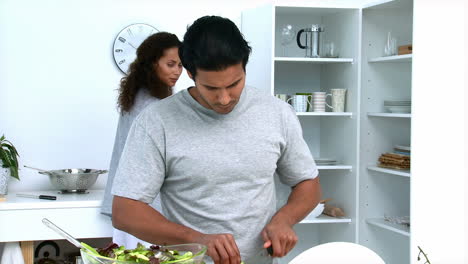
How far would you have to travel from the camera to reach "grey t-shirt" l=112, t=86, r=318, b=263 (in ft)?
4.82

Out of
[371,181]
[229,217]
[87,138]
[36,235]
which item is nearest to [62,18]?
[87,138]

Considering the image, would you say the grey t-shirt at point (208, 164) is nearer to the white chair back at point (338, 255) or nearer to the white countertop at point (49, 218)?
the white chair back at point (338, 255)

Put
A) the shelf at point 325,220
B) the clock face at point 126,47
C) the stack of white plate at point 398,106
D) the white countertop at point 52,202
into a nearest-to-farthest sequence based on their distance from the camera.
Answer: the white countertop at point 52,202
the stack of white plate at point 398,106
the shelf at point 325,220
the clock face at point 126,47

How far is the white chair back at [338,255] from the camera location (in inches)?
64.3

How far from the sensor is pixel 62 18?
13.0 ft

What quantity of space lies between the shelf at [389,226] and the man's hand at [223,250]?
7.79ft

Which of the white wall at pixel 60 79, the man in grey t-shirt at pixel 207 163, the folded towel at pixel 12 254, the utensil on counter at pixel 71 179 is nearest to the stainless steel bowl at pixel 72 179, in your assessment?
the utensil on counter at pixel 71 179

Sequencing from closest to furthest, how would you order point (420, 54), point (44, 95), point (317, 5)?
1. point (420, 54)
2. point (44, 95)
3. point (317, 5)

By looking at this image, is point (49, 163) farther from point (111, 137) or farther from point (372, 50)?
point (372, 50)

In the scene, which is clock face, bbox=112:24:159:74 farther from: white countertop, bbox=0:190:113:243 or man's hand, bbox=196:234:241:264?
man's hand, bbox=196:234:241:264

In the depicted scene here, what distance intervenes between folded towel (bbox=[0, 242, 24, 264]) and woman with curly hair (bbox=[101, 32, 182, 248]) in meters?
0.69

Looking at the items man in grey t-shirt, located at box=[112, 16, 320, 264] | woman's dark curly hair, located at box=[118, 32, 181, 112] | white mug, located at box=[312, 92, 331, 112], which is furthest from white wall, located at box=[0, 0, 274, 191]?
man in grey t-shirt, located at box=[112, 16, 320, 264]

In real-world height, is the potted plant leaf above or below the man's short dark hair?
below

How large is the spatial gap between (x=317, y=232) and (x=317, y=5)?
1.50 metres
